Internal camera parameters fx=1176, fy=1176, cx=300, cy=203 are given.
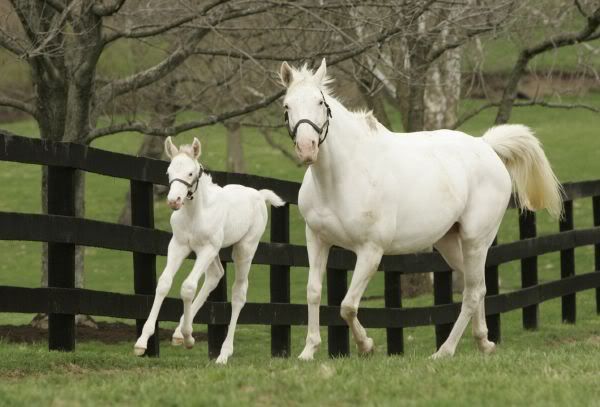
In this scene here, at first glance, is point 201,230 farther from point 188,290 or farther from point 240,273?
point 240,273

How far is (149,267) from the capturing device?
8688 mm

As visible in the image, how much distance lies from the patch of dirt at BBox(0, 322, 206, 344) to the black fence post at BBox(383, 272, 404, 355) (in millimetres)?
3042

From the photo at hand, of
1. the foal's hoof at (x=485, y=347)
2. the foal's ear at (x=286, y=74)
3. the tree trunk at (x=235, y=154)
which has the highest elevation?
the tree trunk at (x=235, y=154)

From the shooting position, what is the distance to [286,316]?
9766mm

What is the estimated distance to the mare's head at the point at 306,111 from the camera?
7.18 metres

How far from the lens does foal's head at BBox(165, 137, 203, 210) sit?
7251 mm

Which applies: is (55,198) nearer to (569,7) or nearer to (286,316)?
(286,316)

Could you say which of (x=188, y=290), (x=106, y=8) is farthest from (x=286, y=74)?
(x=106, y=8)

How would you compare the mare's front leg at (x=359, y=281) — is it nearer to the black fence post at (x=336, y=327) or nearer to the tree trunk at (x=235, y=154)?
the black fence post at (x=336, y=327)

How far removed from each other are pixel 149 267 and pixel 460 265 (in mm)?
2528

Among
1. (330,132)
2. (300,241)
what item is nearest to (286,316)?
(330,132)

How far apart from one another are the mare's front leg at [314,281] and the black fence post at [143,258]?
1327mm

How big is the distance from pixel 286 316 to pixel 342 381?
376 centimetres

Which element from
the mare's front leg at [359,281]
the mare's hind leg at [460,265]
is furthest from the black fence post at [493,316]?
the mare's front leg at [359,281]
